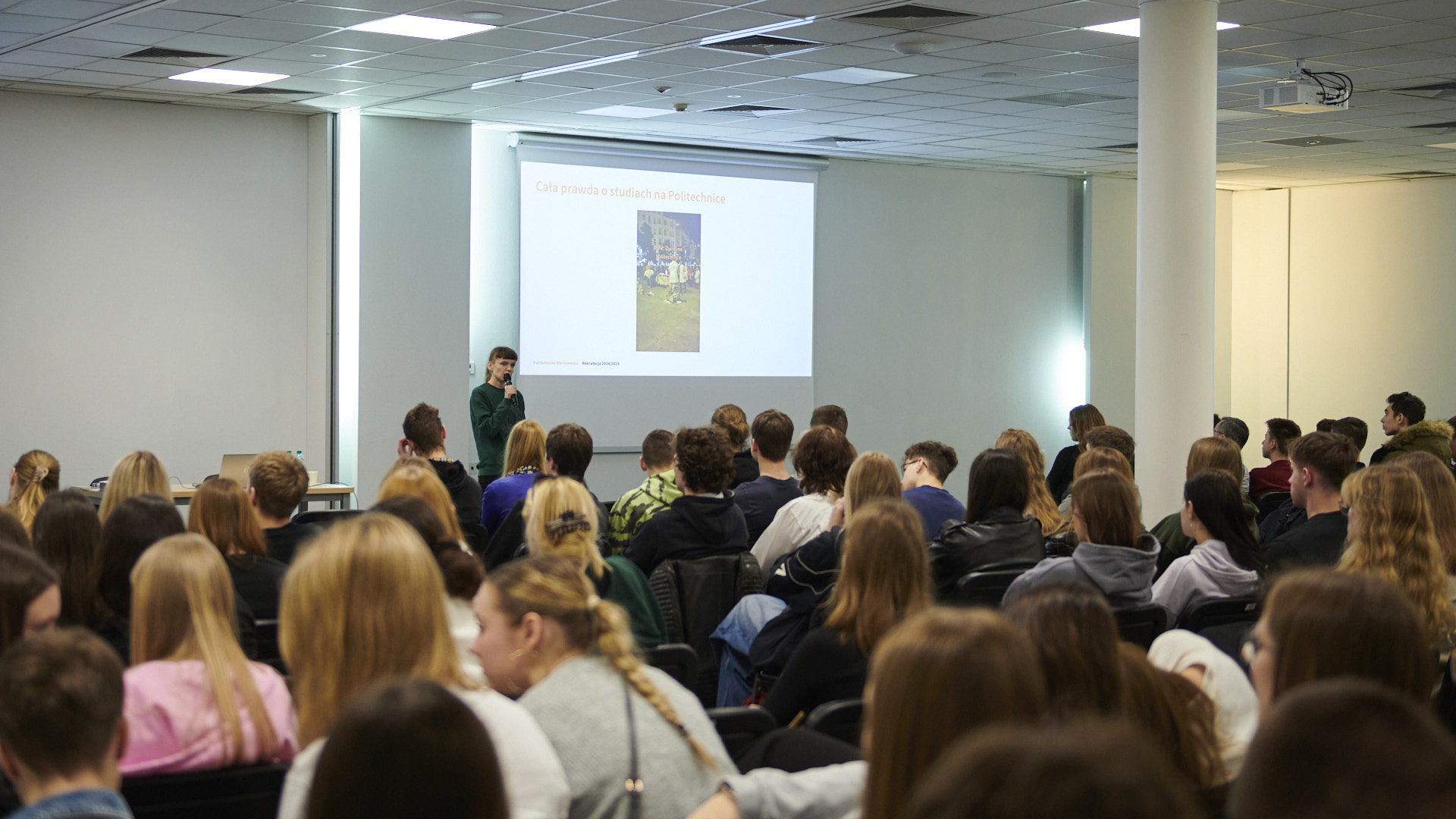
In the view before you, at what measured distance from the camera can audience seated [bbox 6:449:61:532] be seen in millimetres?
5090

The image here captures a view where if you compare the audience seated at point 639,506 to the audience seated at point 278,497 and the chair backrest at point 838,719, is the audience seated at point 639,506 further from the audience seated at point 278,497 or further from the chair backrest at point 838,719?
the chair backrest at point 838,719

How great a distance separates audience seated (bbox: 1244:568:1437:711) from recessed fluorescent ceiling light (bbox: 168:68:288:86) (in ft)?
26.3

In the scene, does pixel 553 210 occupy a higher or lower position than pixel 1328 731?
higher

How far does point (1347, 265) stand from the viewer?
14.7 meters

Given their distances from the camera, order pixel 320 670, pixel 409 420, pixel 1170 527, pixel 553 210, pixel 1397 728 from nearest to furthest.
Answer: pixel 1397 728 < pixel 320 670 < pixel 1170 527 < pixel 409 420 < pixel 553 210

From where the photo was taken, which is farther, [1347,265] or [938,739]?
[1347,265]

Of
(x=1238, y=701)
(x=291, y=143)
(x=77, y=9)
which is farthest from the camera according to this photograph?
(x=291, y=143)

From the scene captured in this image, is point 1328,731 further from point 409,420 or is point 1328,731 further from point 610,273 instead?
point 610,273

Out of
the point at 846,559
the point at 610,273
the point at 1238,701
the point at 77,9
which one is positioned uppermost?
the point at 77,9

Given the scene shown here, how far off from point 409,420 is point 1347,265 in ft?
39.2

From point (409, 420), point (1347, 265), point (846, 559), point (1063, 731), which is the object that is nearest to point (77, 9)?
point (409, 420)

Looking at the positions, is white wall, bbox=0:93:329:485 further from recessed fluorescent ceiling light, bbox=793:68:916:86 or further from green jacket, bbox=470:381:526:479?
recessed fluorescent ceiling light, bbox=793:68:916:86

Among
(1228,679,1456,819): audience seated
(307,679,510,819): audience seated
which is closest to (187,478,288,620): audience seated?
(307,679,510,819): audience seated

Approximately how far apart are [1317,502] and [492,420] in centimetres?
603
